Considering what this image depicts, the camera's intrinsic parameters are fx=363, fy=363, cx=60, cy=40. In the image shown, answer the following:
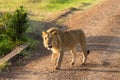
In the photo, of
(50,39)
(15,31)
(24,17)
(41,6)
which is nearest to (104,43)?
(24,17)

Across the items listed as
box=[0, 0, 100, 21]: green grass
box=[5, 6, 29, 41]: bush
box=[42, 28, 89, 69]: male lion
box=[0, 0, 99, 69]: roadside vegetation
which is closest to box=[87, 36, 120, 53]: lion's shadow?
box=[42, 28, 89, 69]: male lion

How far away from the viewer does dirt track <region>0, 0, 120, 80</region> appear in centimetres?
1074

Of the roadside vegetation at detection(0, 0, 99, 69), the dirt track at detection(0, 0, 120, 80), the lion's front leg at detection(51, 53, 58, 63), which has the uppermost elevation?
the roadside vegetation at detection(0, 0, 99, 69)

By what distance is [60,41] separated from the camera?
1105 cm

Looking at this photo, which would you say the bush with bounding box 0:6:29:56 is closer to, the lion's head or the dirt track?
the dirt track

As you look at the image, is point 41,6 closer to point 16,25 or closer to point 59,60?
point 16,25

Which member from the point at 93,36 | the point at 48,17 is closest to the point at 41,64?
the point at 93,36

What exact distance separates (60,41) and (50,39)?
0.60 m

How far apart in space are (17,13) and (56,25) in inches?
150

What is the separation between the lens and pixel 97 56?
41.3 feet

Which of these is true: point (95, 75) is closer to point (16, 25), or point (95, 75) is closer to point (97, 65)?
point (97, 65)

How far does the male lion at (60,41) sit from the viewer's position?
10.6 metres

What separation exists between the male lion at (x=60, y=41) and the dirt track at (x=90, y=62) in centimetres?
31

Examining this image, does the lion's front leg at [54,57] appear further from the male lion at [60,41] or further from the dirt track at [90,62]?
the dirt track at [90,62]
